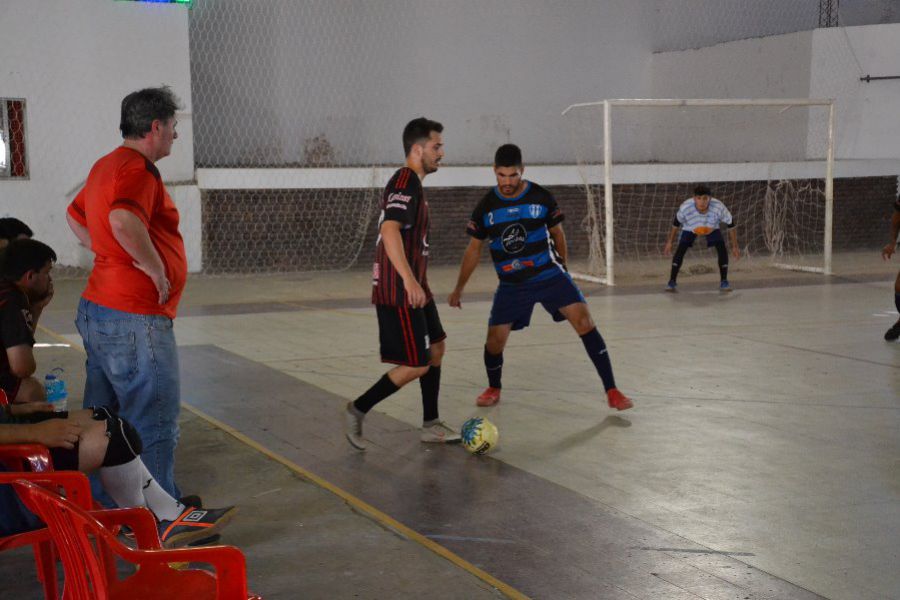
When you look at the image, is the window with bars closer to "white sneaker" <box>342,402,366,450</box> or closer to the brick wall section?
the brick wall section

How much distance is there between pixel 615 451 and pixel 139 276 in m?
2.99

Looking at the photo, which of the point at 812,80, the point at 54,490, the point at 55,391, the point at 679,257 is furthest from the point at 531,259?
the point at 812,80

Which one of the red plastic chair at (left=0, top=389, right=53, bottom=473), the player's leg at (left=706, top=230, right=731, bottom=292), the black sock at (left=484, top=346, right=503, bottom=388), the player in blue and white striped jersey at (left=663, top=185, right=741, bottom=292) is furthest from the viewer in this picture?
the player in blue and white striped jersey at (left=663, top=185, right=741, bottom=292)

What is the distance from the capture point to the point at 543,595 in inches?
150

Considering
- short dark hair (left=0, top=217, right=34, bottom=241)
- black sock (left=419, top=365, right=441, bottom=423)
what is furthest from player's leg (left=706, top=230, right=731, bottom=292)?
short dark hair (left=0, top=217, right=34, bottom=241)

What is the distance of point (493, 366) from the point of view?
7.20m

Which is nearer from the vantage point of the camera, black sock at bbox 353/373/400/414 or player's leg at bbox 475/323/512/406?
black sock at bbox 353/373/400/414

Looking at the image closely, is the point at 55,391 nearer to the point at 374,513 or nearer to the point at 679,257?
the point at 374,513

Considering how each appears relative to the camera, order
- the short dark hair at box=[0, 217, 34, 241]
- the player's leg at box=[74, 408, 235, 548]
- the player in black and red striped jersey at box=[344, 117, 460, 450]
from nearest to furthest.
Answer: the player's leg at box=[74, 408, 235, 548] < the player in black and red striped jersey at box=[344, 117, 460, 450] < the short dark hair at box=[0, 217, 34, 241]

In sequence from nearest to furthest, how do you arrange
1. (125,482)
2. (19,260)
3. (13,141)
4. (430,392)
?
(125,482) < (19,260) < (430,392) < (13,141)

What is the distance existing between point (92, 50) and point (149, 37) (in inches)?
32.8

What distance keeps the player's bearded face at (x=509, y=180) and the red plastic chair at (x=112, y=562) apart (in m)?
4.16

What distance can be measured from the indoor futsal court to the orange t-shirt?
1054 mm

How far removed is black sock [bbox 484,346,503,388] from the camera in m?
7.18
